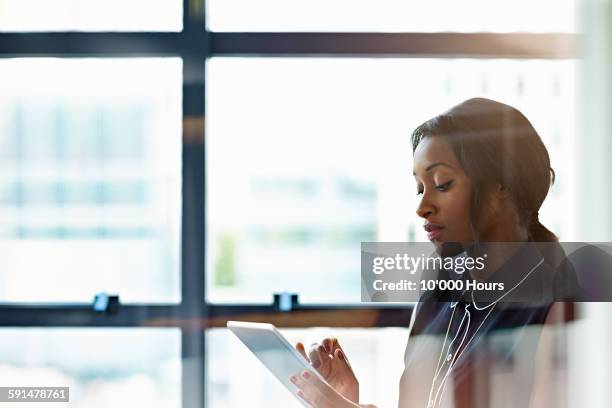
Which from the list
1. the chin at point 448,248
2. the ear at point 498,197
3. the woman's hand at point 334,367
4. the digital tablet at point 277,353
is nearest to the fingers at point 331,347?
the woman's hand at point 334,367

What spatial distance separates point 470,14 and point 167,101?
79cm

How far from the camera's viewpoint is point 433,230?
161 cm

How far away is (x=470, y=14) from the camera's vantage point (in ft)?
5.41

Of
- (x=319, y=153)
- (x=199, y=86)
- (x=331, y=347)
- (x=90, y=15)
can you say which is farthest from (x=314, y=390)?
(x=90, y=15)

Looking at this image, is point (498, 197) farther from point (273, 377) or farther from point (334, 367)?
point (273, 377)

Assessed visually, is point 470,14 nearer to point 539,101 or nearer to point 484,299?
point 539,101

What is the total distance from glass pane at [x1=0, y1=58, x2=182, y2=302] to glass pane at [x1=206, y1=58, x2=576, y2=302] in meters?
0.12

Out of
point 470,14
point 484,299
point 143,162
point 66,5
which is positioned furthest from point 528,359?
point 66,5

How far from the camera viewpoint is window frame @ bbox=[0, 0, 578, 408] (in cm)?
163

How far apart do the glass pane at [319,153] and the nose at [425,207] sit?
45 millimetres

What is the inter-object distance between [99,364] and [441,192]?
949mm

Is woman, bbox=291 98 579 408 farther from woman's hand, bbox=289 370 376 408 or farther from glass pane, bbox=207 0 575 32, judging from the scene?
glass pane, bbox=207 0 575 32

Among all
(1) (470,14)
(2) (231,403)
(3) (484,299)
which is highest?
(1) (470,14)

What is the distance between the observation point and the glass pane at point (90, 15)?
5.41 feet
